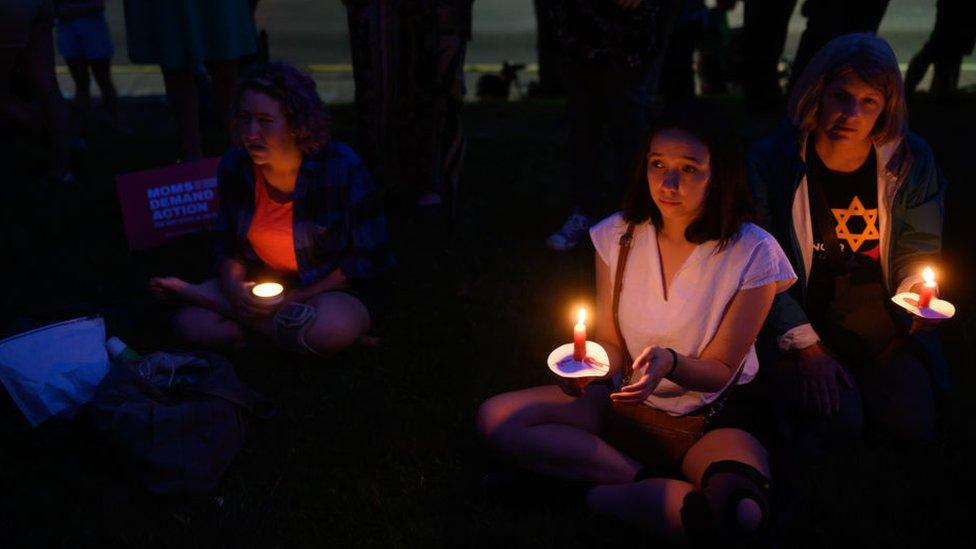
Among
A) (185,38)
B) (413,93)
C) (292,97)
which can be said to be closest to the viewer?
(292,97)

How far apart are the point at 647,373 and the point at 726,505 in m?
0.43

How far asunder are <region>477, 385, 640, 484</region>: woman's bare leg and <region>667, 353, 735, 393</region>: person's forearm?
384 mm

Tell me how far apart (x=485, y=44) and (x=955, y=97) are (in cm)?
763

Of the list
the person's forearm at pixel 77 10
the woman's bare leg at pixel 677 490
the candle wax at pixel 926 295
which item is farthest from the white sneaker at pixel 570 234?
the person's forearm at pixel 77 10

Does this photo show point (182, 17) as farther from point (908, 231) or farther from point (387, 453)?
point (908, 231)

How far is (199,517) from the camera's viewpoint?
9.25ft

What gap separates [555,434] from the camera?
109 inches

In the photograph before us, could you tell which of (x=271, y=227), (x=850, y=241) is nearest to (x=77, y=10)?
(x=271, y=227)

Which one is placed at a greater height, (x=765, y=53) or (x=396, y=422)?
(x=765, y=53)

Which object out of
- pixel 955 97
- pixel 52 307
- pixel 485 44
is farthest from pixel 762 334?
pixel 485 44

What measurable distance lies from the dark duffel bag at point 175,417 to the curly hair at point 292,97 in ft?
3.30

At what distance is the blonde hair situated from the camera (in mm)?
2887

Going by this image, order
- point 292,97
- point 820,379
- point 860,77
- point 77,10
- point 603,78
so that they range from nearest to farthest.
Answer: point 860,77
point 820,379
point 292,97
point 603,78
point 77,10

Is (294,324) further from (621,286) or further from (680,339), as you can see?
(680,339)
